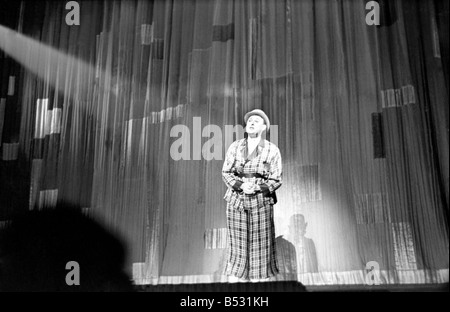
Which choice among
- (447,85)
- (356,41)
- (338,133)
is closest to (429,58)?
(447,85)

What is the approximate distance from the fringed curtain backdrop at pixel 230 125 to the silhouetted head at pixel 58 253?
11cm

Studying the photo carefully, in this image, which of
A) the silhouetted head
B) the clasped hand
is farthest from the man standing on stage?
the silhouetted head

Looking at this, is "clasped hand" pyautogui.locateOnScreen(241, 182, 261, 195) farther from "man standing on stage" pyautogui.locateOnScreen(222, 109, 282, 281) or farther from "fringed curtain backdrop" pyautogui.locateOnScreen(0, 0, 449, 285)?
"fringed curtain backdrop" pyautogui.locateOnScreen(0, 0, 449, 285)

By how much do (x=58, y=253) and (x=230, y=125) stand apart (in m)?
1.58

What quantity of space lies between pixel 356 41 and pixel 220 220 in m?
1.62

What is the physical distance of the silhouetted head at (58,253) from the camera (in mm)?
4047

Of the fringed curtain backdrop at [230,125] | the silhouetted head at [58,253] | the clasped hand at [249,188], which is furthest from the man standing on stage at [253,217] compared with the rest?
the silhouetted head at [58,253]

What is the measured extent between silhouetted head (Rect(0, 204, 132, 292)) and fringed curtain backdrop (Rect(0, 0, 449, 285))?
0.11m

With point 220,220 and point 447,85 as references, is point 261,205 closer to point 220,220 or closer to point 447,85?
point 220,220

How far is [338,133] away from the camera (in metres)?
3.98

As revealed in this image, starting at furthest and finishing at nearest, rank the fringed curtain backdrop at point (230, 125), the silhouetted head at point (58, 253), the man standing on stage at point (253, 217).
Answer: the silhouetted head at point (58, 253) → the fringed curtain backdrop at point (230, 125) → the man standing on stage at point (253, 217)

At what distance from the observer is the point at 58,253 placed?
4.20 meters

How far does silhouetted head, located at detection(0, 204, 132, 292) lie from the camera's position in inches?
159

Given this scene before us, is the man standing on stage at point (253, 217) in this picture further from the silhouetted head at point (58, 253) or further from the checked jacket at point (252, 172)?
the silhouetted head at point (58, 253)
